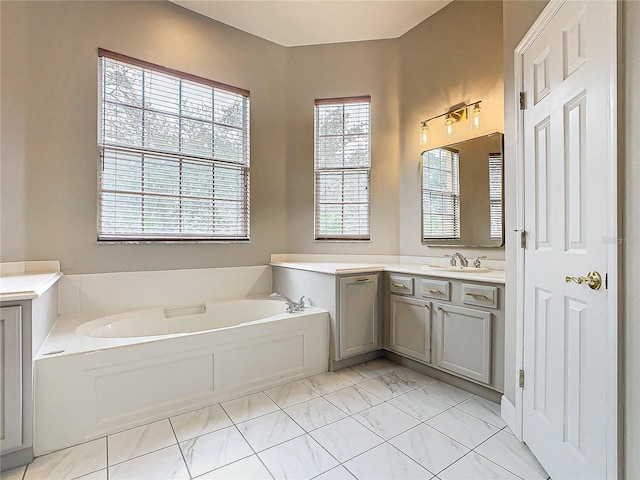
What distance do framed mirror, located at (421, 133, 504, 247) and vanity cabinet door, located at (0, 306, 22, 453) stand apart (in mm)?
2971

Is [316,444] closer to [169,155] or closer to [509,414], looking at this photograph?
[509,414]

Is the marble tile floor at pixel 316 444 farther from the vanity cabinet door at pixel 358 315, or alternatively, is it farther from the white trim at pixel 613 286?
the white trim at pixel 613 286

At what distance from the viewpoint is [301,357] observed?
257 centimetres

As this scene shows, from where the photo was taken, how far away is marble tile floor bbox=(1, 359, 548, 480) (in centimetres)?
152

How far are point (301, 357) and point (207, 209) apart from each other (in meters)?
1.64

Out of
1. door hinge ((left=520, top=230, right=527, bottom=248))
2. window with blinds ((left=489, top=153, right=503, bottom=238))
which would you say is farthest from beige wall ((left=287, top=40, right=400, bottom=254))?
door hinge ((left=520, top=230, right=527, bottom=248))

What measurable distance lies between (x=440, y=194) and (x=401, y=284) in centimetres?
96

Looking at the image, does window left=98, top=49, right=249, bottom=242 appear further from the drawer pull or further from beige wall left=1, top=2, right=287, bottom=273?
the drawer pull

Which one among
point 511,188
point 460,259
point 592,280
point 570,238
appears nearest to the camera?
point 592,280

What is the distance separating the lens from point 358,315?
2762 mm

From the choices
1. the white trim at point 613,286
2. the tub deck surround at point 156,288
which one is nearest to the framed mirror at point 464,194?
the white trim at point 613,286

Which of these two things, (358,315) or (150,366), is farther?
(358,315)

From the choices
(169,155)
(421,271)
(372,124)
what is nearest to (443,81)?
(372,124)

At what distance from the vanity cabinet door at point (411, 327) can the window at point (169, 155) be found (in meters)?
1.69
